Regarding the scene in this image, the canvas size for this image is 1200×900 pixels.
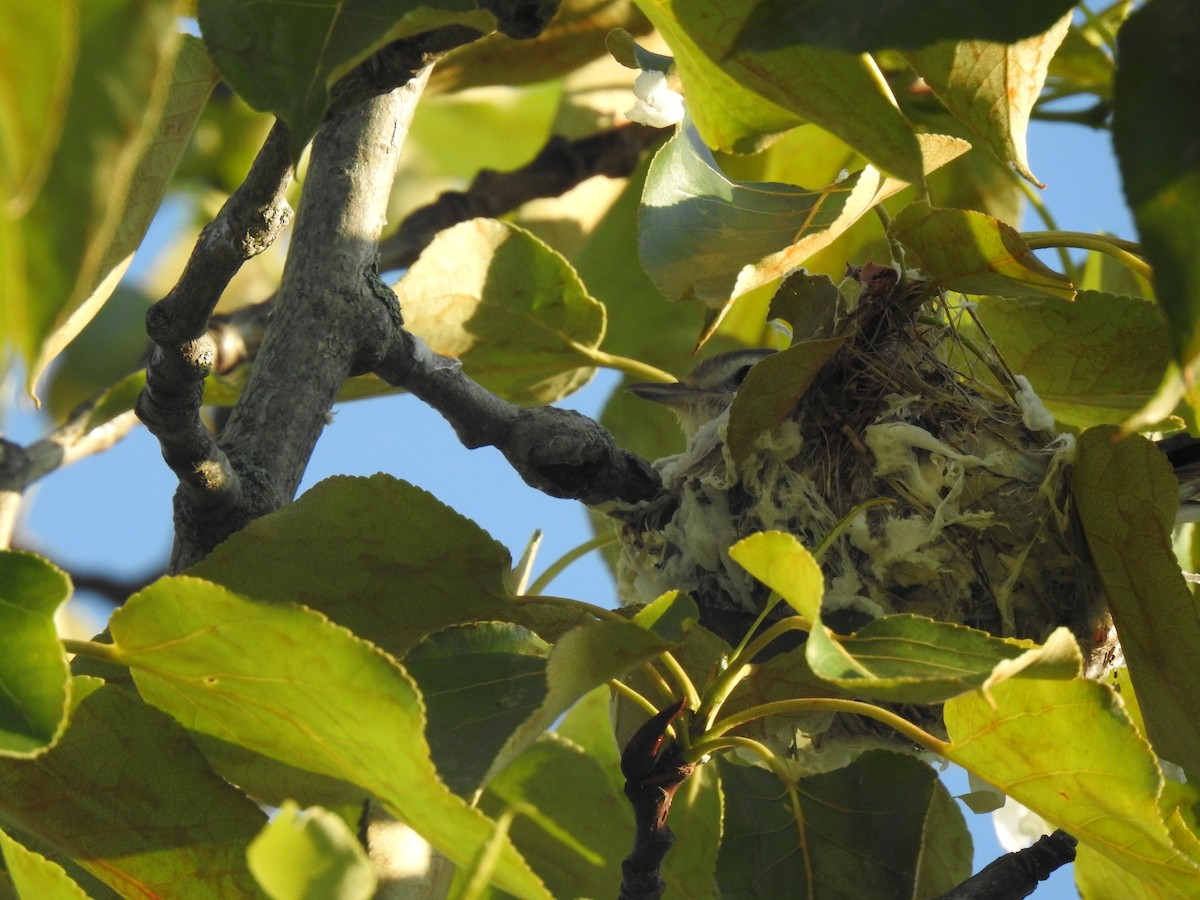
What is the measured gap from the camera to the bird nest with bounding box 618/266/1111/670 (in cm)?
175

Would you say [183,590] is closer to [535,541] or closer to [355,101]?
[355,101]

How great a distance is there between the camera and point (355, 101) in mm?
1143

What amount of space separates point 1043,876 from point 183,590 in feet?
3.52

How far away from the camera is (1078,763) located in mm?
1005

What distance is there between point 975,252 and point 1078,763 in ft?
2.10

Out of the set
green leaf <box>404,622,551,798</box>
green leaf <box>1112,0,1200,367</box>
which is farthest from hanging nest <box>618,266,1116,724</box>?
green leaf <box>1112,0,1200,367</box>

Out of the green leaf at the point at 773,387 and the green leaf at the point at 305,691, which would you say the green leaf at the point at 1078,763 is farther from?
the green leaf at the point at 773,387

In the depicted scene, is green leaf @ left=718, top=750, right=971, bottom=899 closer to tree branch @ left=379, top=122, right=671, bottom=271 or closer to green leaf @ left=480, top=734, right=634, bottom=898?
green leaf @ left=480, top=734, right=634, bottom=898

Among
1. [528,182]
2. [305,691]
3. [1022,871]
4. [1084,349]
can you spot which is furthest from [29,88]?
[528,182]

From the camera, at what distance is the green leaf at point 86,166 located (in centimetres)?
56

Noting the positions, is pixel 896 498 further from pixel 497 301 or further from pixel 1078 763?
pixel 1078 763

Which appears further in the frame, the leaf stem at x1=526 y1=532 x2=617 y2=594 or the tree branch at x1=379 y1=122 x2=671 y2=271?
the tree branch at x1=379 y1=122 x2=671 y2=271

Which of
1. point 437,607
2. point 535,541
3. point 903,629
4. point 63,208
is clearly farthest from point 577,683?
point 535,541

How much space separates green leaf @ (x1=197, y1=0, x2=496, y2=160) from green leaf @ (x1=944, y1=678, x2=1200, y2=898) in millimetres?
631
